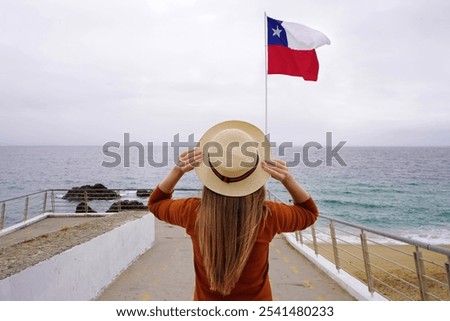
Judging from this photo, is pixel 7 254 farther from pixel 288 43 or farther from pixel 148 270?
pixel 288 43

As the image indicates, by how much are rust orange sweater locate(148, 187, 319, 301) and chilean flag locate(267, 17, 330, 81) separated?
8670 millimetres

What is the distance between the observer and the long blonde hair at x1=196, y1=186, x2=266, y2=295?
64.4 inches

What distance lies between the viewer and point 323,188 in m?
54.2

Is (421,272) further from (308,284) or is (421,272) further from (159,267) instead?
(159,267)

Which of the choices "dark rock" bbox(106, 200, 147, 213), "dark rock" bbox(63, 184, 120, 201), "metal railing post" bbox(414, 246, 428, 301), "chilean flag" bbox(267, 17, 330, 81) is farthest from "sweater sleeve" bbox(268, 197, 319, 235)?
"dark rock" bbox(106, 200, 147, 213)

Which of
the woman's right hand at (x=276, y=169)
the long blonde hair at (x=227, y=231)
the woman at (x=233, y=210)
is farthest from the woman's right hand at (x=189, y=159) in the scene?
the woman's right hand at (x=276, y=169)

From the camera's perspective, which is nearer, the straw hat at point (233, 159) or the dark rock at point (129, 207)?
the straw hat at point (233, 159)

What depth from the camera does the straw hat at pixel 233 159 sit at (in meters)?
1.66

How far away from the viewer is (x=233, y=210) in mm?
1649

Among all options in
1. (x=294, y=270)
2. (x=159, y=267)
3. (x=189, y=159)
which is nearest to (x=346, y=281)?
(x=294, y=270)

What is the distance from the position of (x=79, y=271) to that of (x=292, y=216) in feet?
11.3

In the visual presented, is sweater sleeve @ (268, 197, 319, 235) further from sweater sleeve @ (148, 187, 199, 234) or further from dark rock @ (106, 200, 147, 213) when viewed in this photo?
dark rock @ (106, 200, 147, 213)

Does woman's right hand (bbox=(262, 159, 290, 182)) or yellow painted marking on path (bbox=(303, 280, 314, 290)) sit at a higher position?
woman's right hand (bbox=(262, 159, 290, 182))

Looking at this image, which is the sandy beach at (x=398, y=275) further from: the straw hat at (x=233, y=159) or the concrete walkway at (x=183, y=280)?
the straw hat at (x=233, y=159)
